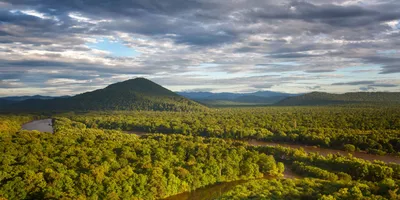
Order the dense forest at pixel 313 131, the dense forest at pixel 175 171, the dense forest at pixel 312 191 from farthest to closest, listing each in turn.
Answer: the dense forest at pixel 313 131 < the dense forest at pixel 175 171 < the dense forest at pixel 312 191

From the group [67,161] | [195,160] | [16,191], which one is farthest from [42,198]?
[195,160]

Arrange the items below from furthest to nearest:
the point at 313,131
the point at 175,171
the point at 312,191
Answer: the point at 313,131 < the point at 175,171 < the point at 312,191

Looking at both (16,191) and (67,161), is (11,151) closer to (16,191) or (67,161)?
(67,161)

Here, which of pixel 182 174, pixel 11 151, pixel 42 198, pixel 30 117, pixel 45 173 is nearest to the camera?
pixel 42 198

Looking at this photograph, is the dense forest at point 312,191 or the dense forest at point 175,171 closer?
the dense forest at point 312,191

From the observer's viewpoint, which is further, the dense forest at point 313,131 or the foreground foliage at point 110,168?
the dense forest at point 313,131

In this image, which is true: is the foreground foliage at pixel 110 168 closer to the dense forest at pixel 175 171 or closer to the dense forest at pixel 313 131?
the dense forest at pixel 175 171

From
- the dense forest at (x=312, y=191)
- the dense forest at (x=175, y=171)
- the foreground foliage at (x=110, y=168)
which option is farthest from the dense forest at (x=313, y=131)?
the dense forest at (x=312, y=191)

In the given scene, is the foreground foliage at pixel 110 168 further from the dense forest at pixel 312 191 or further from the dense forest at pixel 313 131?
the dense forest at pixel 313 131

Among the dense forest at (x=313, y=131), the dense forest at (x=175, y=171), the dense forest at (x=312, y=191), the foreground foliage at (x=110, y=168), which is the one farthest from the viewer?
the dense forest at (x=313, y=131)

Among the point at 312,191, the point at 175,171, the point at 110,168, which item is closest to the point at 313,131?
the point at 175,171

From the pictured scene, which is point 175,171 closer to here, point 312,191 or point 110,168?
point 110,168
